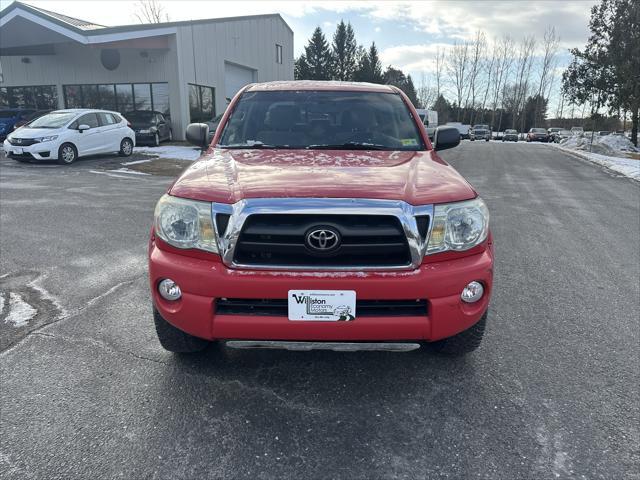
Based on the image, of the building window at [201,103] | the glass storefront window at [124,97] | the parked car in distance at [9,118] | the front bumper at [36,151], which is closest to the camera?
the front bumper at [36,151]

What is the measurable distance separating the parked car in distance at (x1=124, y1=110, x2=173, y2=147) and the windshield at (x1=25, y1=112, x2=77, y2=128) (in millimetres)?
4715

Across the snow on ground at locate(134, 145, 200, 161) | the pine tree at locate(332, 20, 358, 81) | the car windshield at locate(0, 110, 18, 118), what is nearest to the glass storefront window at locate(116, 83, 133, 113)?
the car windshield at locate(0, 110, 18, 118)

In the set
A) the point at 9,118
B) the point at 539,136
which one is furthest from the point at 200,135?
the point at 539,136

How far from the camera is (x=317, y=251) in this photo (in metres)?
2.34

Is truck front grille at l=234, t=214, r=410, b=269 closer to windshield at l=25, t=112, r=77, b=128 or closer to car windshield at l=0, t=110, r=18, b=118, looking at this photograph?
windshield at l=25, t=112, r=77, b=128

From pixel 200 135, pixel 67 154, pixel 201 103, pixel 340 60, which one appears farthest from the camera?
pixel 340 60

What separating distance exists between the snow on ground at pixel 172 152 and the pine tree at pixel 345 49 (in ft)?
166

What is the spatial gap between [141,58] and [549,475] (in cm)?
2331

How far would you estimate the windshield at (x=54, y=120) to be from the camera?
13984 mm

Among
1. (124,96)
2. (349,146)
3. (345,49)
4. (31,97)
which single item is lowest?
(349,146)

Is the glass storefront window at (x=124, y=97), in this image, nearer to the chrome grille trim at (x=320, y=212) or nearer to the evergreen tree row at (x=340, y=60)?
the chrome grille trim at (x=320, y=212)

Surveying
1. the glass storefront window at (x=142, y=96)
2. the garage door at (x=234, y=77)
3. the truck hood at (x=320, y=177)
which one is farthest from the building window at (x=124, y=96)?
the truck hood at (x=320, y=177)

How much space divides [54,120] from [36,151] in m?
1.34

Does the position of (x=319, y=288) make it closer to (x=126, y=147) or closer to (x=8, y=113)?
(x=126, y=147)
